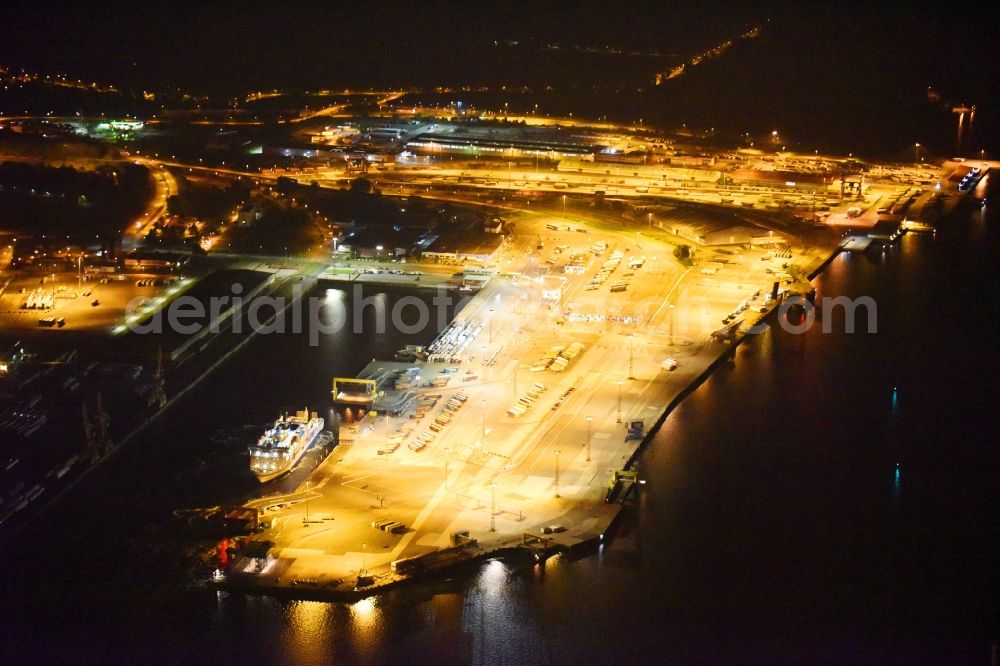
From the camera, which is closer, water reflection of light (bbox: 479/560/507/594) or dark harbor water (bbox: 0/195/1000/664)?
dark harbor water (bbox: 0/195/1000/664)

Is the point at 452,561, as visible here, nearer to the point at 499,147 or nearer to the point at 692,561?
the point at 692,561

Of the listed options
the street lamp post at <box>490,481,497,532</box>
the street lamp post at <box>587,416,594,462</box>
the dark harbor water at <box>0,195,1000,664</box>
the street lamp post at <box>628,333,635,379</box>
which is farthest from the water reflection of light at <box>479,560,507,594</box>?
the street lamp post at <box>628,333,635,379</box>

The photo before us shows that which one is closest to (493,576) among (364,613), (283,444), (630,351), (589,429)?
(364,613)

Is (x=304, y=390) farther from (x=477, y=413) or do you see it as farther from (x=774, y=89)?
(x=774, y=89)

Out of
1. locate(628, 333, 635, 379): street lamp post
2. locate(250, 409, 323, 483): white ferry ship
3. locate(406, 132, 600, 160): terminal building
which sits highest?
locate(406, 132, 600, 160): terminal building

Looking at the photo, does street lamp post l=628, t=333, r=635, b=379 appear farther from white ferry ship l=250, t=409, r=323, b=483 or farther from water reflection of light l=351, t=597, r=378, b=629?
water reflection of light l=351, t=597, r=378, b=629

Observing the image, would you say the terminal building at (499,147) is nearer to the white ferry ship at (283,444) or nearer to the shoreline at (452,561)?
the white ferry ship at (283,444)

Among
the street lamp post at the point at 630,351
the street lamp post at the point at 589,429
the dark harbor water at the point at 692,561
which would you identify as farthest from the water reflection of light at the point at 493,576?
the street lamp post at the point at 630,351

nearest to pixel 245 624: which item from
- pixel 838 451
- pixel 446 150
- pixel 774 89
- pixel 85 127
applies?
pixel 838 451
